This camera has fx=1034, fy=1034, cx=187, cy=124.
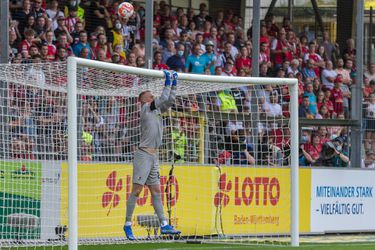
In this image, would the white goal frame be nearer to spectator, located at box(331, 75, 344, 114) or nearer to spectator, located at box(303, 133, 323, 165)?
spectator, located at box(303, 133, 323, 165)

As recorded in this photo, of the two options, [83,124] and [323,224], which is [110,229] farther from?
[323,224]

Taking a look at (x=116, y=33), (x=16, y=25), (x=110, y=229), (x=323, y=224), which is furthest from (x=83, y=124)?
(x=323, y=224)

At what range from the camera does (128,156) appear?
16781mm

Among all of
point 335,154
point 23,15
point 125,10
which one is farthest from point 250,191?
point 23,15

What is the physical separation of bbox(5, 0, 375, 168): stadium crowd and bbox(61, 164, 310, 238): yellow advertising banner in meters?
0.32

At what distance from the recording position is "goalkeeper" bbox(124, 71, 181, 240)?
48.3ft

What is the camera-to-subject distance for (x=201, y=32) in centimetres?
2233

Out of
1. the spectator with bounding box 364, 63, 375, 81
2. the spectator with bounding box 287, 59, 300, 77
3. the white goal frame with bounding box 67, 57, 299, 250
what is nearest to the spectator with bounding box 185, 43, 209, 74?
the spectator with bounding box 287, 59, 300, 77

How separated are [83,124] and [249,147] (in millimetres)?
3721

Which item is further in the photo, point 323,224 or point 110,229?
point 323,224

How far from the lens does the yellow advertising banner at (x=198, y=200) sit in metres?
16.3

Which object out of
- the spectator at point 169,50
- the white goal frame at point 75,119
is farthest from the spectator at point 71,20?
the white goal frame at point 75,119

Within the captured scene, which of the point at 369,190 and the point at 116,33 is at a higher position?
the point at 116,33

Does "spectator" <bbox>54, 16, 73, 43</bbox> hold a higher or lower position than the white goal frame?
higher
